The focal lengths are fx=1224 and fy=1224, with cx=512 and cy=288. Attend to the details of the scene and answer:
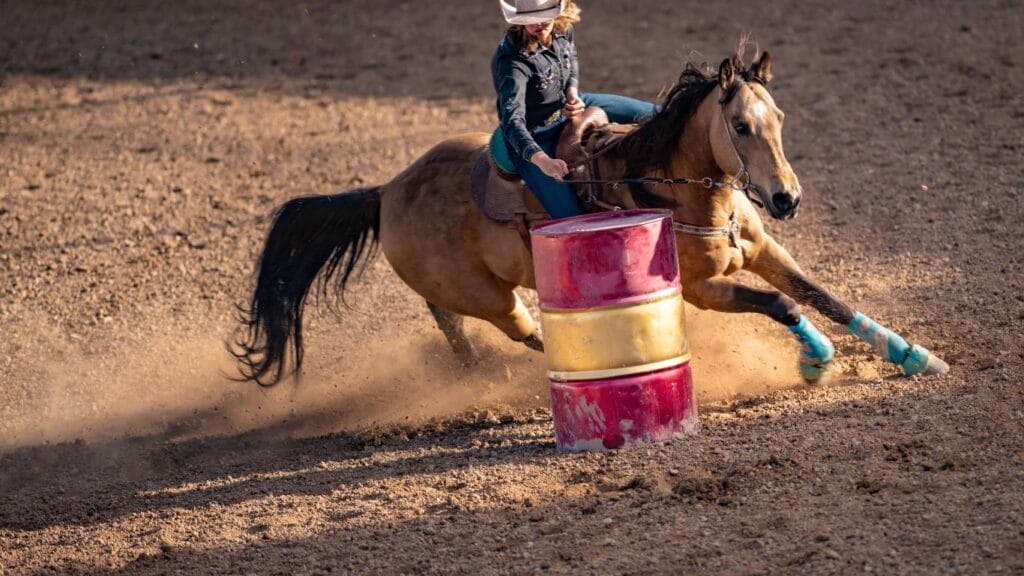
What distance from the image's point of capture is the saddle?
592cm

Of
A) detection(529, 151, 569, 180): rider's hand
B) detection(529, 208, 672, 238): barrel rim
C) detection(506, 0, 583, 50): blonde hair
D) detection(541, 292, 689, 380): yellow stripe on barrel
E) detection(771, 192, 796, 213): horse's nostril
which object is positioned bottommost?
detection(541, 292, 689, 380): yellow stripe on barrel

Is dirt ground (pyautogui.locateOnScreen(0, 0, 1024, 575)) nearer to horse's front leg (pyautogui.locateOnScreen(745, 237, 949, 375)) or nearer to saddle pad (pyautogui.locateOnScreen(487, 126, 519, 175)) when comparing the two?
horse's front leg (pyautogui.locateOnScreen(745, 237, 949, 375))

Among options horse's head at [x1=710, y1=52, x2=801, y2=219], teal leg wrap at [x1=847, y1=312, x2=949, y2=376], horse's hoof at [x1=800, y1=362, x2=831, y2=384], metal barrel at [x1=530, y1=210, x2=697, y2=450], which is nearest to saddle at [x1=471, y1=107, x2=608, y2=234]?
metal barrel at [x1=530, y1=210, x2=697, y2=450]

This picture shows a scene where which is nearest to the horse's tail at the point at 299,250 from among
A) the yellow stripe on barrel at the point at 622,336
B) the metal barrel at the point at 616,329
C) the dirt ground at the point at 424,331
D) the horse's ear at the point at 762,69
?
the dirt ground at the point at 424,331

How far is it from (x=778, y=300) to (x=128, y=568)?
120 inches

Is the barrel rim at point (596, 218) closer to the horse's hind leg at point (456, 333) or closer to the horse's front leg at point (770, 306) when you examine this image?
the horse's front leg at point (770, 306)

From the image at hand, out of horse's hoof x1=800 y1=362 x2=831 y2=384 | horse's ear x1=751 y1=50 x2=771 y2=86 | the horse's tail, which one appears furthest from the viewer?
the horse's tail

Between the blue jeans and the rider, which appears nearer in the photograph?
the rider

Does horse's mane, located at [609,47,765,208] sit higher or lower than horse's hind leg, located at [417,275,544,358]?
higher

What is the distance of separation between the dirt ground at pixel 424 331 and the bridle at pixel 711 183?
0.86m

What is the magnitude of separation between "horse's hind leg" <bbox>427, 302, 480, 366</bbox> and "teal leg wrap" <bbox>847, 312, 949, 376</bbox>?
2.31 m

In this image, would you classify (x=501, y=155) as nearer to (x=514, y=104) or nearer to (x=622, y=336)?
(x=514, y=104)

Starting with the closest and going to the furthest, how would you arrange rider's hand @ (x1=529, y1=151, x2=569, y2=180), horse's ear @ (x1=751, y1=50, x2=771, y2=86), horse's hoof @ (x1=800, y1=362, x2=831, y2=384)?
horse's ear @ (x1=751, y1=50, x2=771, y2=86)
rider's hand @ (x1=529, y1=151, x2=569, y2=180)
horse's hoof @ (x1=800, y1=362, x2=831, y2=384)

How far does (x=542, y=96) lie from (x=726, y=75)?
1.00m
